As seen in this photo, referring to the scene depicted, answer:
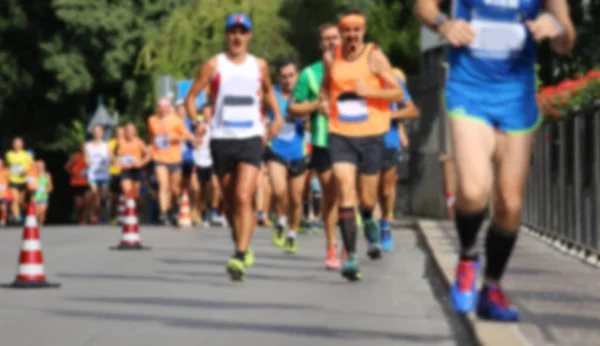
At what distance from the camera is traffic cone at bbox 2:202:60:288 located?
13.7m

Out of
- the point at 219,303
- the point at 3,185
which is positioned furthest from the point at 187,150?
the point at 219,303

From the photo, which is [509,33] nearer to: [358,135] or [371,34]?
[358,135]

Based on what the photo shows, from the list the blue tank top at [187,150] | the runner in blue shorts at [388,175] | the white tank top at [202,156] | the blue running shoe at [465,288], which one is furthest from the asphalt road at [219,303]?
the blue tank top at [187,150]

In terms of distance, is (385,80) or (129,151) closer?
(385,80)

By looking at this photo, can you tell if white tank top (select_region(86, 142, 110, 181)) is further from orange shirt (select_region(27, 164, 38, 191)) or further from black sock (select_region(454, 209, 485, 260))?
black sock (select_region(454, 209, 485, 260))

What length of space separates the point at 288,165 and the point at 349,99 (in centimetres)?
516

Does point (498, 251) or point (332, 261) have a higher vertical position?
point (498, 251)

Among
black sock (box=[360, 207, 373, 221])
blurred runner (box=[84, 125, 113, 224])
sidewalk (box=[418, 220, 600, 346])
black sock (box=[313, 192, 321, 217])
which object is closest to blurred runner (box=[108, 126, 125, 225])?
blurred runner (box=[84, 125, 113, 224])

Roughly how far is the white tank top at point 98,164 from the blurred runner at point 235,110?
17.2 m

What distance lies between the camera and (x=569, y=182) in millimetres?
17281

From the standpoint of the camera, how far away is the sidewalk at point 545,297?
8844mm

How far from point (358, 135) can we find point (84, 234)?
10.3m

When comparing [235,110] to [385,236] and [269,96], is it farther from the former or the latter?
[385,236]

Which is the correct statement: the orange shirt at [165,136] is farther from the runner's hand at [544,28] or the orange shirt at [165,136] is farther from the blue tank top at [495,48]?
the runner's hand at [544,28]
